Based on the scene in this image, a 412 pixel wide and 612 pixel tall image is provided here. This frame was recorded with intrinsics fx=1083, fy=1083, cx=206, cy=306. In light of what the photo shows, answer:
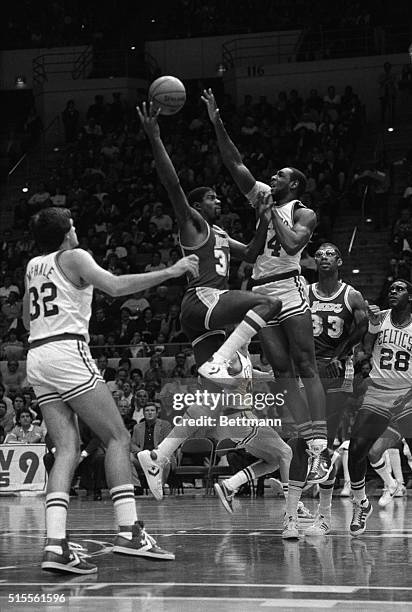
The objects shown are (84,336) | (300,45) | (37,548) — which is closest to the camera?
(84,336)

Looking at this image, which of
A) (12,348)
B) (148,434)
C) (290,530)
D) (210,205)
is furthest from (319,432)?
(12,348)

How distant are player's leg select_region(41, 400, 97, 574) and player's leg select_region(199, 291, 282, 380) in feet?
5.41

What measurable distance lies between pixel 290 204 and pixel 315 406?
1753mm

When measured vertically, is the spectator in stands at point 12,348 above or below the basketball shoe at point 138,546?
above

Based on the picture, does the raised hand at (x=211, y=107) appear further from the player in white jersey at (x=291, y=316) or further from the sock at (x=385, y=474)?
the sock at (x=385, y=474)

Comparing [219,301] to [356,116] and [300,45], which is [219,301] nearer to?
[356,116]

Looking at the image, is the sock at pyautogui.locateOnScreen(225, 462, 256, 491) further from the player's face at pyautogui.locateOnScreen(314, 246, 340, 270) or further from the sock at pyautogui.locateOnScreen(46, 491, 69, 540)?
the sock at pyautogui.locateOnScreen(46, 491, 69, 540)

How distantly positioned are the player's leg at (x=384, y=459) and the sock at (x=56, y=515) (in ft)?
20.9

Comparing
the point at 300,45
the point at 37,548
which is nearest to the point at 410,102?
the point at 300,45

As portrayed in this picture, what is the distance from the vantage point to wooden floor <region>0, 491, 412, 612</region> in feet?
18.5

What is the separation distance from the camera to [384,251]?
22016 mm

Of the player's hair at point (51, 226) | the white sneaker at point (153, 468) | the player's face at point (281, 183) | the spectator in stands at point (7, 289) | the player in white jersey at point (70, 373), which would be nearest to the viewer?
the player in white jersey at point (70, 373)

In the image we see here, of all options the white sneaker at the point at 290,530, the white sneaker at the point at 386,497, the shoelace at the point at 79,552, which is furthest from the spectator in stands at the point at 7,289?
→ the shoelace at the point at 79,552

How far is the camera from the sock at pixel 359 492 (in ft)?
30.2
